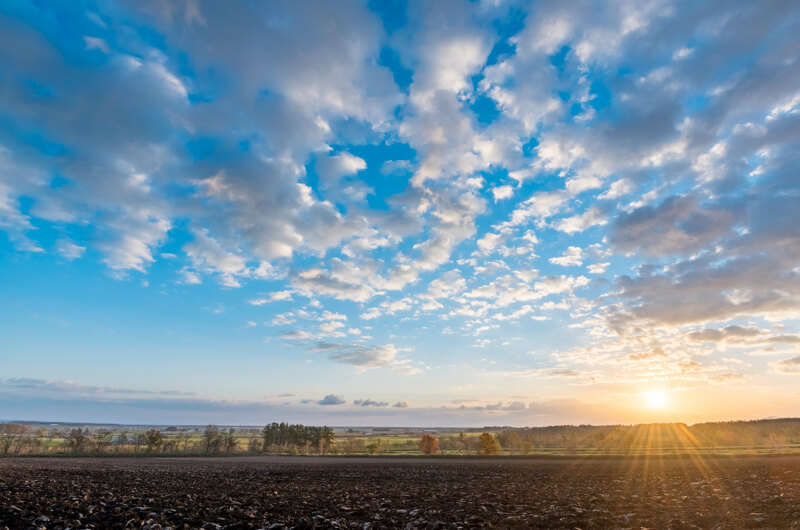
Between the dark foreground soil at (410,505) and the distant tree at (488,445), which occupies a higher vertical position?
the dark foreground soil at (410,505)

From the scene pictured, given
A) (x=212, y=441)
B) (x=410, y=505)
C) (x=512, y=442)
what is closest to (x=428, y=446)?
(x=512, y=442)

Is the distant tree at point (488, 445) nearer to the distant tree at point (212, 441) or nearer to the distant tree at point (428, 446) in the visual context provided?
the distant tree at point (428, 446)

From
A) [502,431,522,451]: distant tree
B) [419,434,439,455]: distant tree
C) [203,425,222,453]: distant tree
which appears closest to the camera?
[419,434,439,455]: distant tree

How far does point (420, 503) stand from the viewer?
85.2 ft

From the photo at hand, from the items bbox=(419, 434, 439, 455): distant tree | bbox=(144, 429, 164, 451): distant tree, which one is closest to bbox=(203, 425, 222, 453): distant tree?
bbox=(144, 429, 164, 451): distant tree

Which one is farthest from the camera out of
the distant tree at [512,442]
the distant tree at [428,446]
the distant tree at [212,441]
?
the distant tree at [512,442]

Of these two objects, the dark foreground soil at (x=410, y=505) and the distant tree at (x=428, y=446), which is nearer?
the dark foreground soil at (x=410, y=505)

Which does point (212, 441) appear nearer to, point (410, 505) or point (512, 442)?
point (512, 442)

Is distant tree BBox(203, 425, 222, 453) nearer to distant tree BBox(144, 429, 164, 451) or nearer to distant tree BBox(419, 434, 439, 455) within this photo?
distant tree BBox(144, 429, 164, 451)

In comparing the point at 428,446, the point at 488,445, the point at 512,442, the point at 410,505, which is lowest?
the point at 512,442

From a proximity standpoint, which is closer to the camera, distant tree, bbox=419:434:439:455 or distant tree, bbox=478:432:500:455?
distant tree, bbox=478:432:500:455

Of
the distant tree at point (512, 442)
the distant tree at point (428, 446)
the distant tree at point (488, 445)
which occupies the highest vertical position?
the distant tree at point (488, 445)

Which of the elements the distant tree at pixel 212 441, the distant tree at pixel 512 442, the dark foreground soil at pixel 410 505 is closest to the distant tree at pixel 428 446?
the distant tree at pixel 512 442

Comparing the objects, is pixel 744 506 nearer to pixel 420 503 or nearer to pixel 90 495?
pixel 420 503
